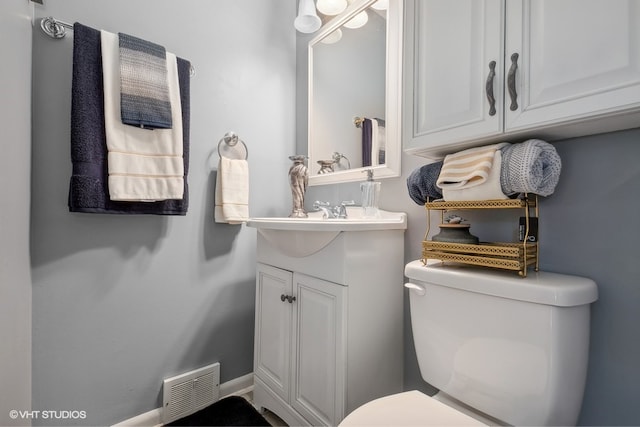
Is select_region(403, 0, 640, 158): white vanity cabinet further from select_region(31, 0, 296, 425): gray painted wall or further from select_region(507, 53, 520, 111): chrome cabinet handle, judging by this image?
select_region(31, 0, 296, 425): gray painted wall

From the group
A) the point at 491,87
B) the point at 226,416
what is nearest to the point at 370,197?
the point at 491,87

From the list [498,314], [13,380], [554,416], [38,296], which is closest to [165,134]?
[38,296]

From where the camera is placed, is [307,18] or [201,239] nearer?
[201,239]

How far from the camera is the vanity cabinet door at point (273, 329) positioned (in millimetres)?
1224

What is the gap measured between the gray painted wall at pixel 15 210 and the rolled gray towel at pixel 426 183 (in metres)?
1.15

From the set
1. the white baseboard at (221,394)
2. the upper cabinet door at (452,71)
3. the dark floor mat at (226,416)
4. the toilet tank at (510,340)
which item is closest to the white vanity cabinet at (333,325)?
the dark floor mat at (226,416)

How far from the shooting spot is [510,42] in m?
0.77

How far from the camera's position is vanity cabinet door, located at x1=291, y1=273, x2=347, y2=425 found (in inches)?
39.7

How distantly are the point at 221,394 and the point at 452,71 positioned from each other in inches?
67.2

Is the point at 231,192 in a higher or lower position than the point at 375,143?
lower

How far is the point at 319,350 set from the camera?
108cm

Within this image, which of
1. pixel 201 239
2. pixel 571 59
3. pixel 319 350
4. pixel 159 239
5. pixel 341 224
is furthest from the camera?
pixel 201 239

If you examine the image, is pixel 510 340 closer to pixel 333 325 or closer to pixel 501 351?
pixel 501 351

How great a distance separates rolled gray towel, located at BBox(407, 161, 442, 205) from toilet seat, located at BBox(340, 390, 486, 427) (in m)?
0.62
